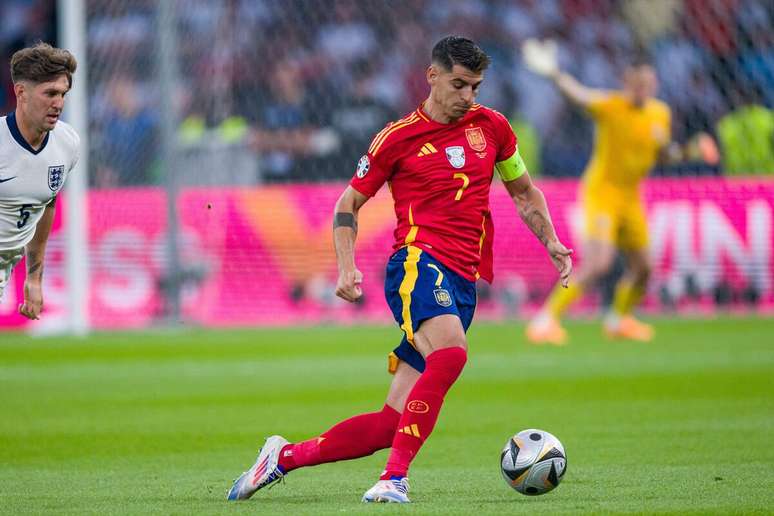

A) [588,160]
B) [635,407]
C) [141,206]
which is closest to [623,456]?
[635,407]

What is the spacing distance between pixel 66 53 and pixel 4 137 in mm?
491

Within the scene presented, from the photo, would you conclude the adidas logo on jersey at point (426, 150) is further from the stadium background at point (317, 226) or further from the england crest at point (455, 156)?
the stadium background at point (317, 226)

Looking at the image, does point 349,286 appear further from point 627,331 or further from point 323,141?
point 323,141

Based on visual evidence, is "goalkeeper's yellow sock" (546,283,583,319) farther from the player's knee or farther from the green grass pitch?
the player's knee

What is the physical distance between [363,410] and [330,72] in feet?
40.2

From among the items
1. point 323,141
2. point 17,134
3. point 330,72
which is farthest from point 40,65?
point 330,72

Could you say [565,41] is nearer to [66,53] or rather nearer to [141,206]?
[141,206]

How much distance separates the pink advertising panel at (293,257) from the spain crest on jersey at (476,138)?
12.5 metres

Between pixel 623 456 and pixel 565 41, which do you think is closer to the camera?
pixel 623 456

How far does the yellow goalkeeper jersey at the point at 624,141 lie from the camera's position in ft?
54.1

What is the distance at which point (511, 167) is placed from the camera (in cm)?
692

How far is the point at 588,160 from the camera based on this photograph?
22234mm

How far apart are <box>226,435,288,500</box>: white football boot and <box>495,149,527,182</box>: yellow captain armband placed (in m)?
1.66

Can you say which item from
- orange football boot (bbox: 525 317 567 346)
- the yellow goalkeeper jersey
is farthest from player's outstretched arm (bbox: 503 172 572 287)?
the yellow goalkeeper jersey
